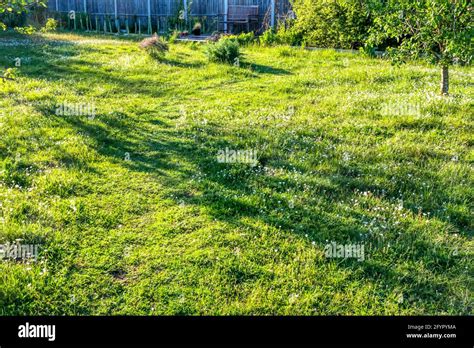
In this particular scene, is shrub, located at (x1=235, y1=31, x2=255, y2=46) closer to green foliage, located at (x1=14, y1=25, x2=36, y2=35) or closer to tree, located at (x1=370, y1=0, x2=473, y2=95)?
tree, located at (x1=370, y1=0, x2=473, y2=95)

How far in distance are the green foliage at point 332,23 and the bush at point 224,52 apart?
3.83 m

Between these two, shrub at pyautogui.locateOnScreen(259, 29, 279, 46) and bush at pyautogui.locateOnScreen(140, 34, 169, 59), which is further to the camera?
shrub at pyautogui.locateOnScreen(259, 29, 279, 46)

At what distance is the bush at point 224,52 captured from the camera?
14.1 metres

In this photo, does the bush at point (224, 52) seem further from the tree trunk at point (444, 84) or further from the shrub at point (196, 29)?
the shrub at point (196, 29)

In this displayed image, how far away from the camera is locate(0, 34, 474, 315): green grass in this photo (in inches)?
169

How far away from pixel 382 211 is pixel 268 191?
1.62 meters

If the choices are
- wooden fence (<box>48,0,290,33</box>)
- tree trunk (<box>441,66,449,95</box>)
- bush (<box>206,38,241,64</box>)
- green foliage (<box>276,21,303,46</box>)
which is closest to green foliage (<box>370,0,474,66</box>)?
tree trunk (<box>441,66,449,95</box>)
